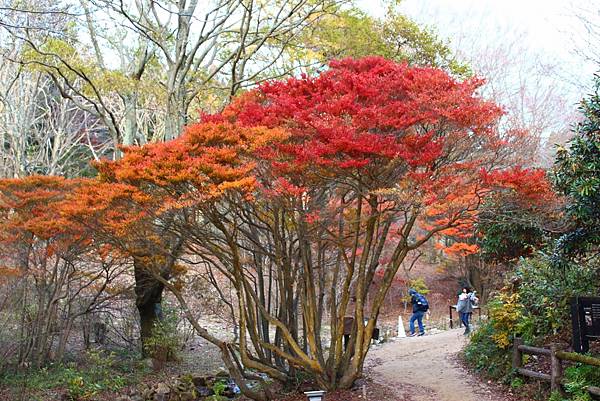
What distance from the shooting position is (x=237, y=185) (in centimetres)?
697

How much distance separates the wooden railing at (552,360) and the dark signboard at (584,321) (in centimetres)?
22

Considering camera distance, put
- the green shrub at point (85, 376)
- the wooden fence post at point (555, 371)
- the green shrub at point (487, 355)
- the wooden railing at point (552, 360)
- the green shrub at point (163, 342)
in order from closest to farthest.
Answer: the wooden railing at point (552, 360)
the wooden fence post at point (555, 371)
the green shrub at point (487, 355)
the green shrub at point (85, 376)
the green shrub at point (163, 342)

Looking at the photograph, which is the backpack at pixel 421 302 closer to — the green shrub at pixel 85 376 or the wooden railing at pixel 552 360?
the wooden railing at pixel 552 360

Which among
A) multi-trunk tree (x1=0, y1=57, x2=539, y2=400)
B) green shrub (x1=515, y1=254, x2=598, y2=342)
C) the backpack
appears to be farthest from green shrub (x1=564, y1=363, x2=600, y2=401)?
the backpack

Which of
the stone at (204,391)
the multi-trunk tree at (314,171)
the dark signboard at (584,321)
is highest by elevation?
the multi-trunk tree at (314,171)

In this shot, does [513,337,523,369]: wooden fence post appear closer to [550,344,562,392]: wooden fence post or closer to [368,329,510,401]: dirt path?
[368,329,510,401]: dirt path

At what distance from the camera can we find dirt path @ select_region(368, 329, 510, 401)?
855 centimetres

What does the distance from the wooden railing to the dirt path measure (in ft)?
1.67

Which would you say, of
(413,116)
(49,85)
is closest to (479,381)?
(413,116)

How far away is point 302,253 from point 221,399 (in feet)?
9.39

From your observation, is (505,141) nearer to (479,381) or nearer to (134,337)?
(479,381)

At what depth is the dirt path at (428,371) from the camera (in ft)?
28.0

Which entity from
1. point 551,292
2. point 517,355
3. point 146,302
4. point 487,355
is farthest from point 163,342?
point 551,292

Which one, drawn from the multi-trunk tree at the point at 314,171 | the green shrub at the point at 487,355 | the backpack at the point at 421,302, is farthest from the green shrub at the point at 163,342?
the backpack at the point at 421,302
